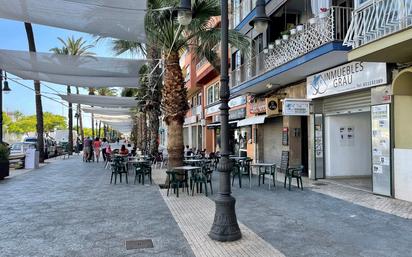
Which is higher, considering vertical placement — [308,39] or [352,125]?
[308,39]

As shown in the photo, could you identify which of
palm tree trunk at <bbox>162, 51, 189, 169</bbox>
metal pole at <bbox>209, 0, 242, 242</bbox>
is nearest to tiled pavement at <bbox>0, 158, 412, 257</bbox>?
metal pole at <bbox>209, 0, 242, 242</bbox>

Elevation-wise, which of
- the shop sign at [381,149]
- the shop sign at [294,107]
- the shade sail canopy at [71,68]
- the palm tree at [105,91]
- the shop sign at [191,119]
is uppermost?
the palm tree at [105,91]

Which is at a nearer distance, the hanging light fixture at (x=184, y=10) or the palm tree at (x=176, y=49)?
the hanging light fixture at (x=184, y=10)

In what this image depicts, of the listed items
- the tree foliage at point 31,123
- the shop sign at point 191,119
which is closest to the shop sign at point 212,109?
the shop sign at point 191,119

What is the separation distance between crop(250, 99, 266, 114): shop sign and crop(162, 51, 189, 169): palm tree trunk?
20.6ft

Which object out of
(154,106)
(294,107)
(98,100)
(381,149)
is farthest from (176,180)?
(98,100)

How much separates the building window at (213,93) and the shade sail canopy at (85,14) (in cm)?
1646

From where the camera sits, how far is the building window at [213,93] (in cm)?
2786

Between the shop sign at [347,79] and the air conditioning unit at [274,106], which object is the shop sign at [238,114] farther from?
the shop sign at [347,79]

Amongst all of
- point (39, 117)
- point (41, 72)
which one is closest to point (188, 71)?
point (39, 117)

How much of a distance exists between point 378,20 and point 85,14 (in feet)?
24.8

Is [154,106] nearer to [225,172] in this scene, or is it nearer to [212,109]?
[212,109]

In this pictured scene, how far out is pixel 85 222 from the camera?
7711 mm

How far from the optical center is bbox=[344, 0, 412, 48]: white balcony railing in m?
8.09
